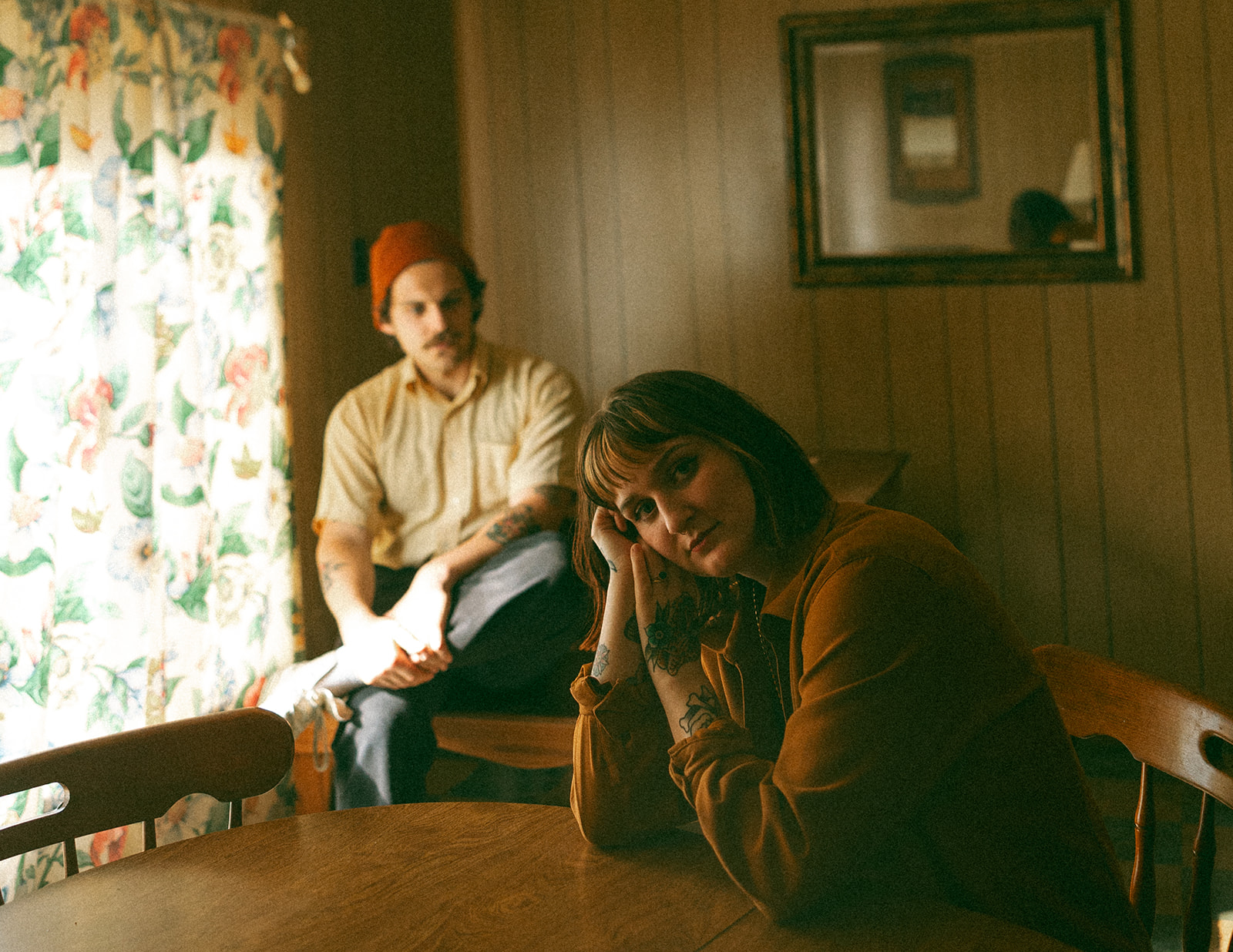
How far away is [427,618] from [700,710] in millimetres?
1149

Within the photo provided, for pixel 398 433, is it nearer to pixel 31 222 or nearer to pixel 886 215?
pixel 31 222

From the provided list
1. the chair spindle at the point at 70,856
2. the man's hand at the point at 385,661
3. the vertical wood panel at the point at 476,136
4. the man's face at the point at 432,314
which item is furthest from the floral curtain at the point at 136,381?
the chair spindle at the point at 70,856

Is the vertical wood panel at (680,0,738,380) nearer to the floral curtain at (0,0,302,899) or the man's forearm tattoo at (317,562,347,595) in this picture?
the floral curtain at (0,0,302,899)

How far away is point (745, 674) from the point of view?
977mm

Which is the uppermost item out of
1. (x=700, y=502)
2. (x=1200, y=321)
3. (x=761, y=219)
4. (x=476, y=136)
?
(x=476, y=136)

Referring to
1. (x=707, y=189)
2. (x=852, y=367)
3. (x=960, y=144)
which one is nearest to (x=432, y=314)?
(x=707, y=189)

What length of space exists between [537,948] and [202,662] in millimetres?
1627

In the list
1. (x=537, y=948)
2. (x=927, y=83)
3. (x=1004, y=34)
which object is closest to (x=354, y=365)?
(x=927, y=83)

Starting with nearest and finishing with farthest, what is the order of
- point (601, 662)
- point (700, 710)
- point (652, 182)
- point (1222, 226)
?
point (700, 710), point (601, 662), point (1222, 226), point (652, 182)

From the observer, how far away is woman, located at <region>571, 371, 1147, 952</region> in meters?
0.81

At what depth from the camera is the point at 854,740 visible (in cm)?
81

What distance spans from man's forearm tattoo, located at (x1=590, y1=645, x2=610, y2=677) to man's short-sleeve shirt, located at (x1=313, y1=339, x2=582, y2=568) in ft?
4.15

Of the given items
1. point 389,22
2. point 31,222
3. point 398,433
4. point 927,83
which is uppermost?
point 389,22

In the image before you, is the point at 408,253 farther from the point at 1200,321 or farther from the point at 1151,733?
the point at 1200,321
